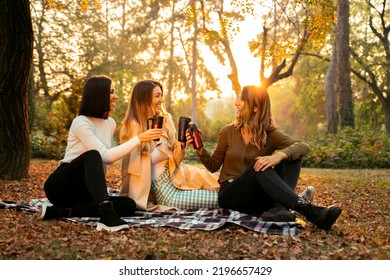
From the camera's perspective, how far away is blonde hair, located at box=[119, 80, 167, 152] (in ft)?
15.0

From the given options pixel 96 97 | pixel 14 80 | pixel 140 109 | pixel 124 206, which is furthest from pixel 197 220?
pixel 14 80

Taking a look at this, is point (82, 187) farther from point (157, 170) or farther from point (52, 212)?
point (157, 170)

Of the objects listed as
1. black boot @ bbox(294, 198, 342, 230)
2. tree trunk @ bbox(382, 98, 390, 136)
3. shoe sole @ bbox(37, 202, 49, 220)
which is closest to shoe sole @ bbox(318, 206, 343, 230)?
black boot @ bbox(294, 198, 342, 230)

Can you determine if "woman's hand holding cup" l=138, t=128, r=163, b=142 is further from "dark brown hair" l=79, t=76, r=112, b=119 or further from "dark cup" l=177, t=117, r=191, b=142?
"dark brown hair" l=79, t=76, r=112, b=119

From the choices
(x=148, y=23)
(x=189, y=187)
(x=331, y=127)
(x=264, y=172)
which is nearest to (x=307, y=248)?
(x=264, y=172)

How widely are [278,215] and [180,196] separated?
1.09 meters

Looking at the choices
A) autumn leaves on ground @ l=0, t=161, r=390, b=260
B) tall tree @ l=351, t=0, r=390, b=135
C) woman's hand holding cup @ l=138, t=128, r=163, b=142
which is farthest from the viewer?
tall tree @ l=351, t=0, r=390, b=135

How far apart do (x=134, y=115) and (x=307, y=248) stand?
208cm

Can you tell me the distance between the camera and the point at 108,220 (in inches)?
148

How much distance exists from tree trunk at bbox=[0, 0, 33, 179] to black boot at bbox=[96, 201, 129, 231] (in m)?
3.50

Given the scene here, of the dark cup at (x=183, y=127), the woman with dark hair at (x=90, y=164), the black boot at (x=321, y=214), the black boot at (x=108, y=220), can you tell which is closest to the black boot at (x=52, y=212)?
the woman with dark hair at (x=90, y=164)

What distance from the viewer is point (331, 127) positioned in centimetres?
1647

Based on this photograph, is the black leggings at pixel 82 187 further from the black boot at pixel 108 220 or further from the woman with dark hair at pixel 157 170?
the woman with dark hair at pixel 157 170
